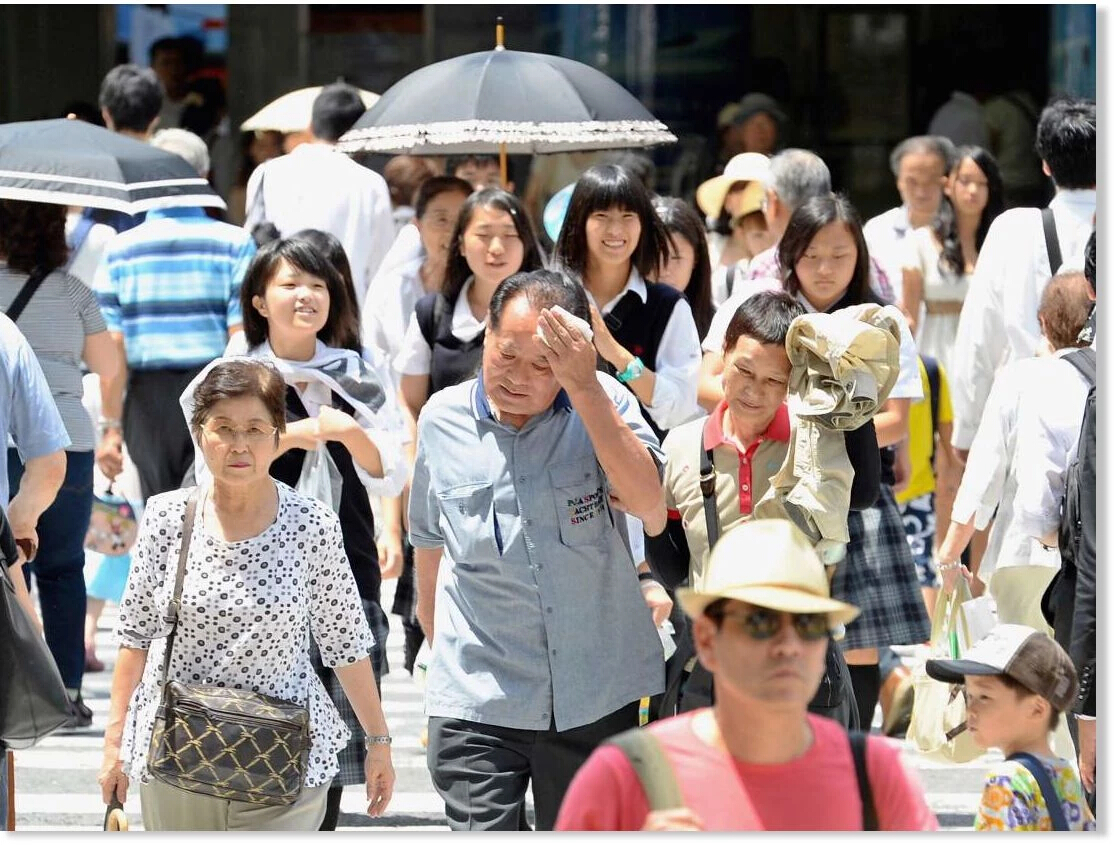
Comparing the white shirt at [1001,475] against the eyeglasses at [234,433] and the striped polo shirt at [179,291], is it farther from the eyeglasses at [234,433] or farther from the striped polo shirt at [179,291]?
the striped polo shirt at [179,291]

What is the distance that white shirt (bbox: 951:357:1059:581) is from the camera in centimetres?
580

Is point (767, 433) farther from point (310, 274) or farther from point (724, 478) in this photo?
point (310, 274)

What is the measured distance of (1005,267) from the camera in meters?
7.56

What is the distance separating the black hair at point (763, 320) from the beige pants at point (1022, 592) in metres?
1.46

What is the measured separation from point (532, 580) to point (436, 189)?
153 inches

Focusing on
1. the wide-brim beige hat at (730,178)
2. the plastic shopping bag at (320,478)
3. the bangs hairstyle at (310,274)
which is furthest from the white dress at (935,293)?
the plastic shopping bag at (320,478)

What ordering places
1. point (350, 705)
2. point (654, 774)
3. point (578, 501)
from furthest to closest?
point (350, 705), point (578, 501), point (654, 774)

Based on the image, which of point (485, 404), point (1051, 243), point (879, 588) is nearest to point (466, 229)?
point (879, 588)

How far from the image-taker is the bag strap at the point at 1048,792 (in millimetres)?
4238

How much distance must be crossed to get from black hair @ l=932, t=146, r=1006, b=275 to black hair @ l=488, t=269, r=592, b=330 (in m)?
5.08

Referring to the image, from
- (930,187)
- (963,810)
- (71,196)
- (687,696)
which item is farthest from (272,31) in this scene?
(687,696)

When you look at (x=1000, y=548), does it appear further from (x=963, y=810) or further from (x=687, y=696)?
(x=687, y=696)

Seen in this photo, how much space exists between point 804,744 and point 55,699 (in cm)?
238

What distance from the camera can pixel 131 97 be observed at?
9320 mm
